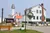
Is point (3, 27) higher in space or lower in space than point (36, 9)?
lower

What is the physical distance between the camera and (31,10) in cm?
7781

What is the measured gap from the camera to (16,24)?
47594mm

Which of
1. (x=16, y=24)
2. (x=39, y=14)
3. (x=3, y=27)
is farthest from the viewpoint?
(x=39, y=14)

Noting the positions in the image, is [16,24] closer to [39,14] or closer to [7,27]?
[7,27]

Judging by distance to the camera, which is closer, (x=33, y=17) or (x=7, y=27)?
(x=7, y=27)

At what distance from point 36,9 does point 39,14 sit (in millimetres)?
2623

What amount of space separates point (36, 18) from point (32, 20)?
1978 millimetres

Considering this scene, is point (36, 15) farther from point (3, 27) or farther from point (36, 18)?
point (3, 27)

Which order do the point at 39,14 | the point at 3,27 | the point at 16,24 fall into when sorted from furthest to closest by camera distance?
the point at 39,14
the point at 16,24
the point at 3,27

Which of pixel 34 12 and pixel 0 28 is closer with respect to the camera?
pixel 0 28

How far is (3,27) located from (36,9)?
4915 centimetres

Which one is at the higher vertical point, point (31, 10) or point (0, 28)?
point (31, 10)

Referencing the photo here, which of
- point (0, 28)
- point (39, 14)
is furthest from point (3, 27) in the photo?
point (39, 14)

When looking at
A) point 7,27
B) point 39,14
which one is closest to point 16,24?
point 7,27
